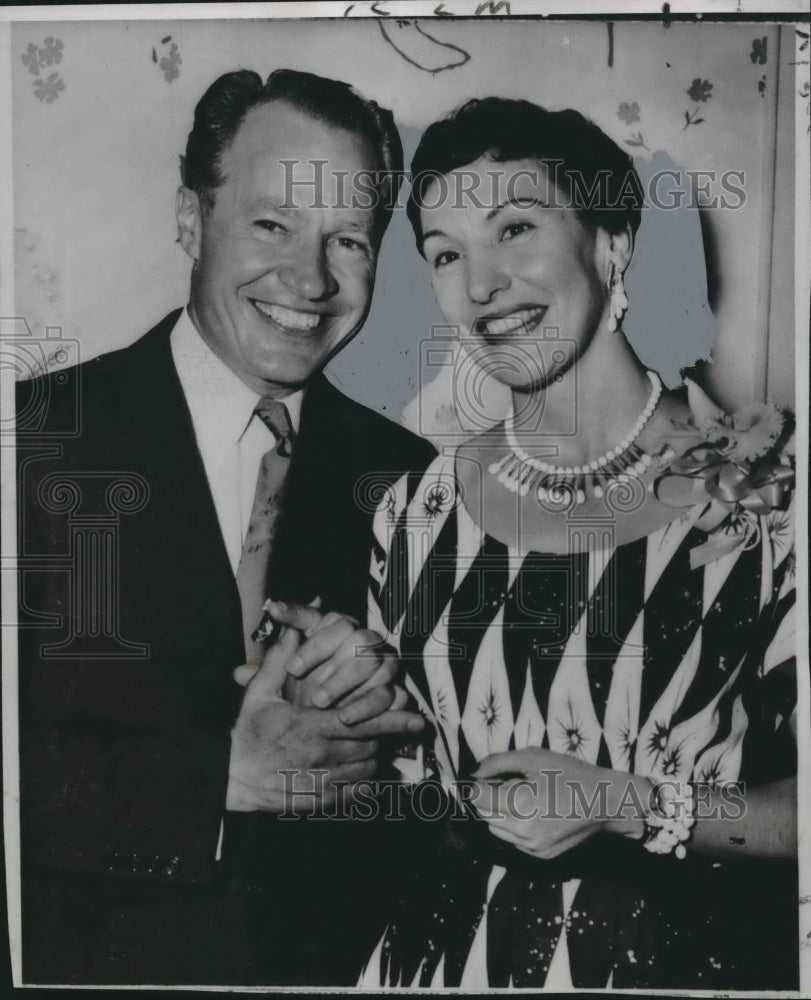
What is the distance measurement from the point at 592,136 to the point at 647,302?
0.76 feet

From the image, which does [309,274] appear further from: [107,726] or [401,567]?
[107,726]

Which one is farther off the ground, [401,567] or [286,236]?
[286,236]

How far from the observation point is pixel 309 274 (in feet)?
4.53

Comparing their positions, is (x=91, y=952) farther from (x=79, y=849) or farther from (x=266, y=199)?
(x=266, y=199)

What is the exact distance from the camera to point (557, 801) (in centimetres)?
139

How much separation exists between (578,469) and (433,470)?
0.20 m

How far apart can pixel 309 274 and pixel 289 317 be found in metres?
0.06

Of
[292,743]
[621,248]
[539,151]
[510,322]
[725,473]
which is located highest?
[539,151]

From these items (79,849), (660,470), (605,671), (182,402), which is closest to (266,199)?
(182,402)

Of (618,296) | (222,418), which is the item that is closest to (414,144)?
(618,296)

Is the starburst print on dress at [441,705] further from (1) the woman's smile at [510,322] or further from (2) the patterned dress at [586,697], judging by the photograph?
(1) the woman's smile at [510,322]

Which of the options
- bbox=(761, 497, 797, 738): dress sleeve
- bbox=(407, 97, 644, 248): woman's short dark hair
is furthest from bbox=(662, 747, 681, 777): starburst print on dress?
bbox=(407, 97, 644, 248): woman's short dark hair

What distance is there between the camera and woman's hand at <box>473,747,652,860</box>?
54.7 inches

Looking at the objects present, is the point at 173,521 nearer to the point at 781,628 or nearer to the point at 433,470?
the point at 433,470
